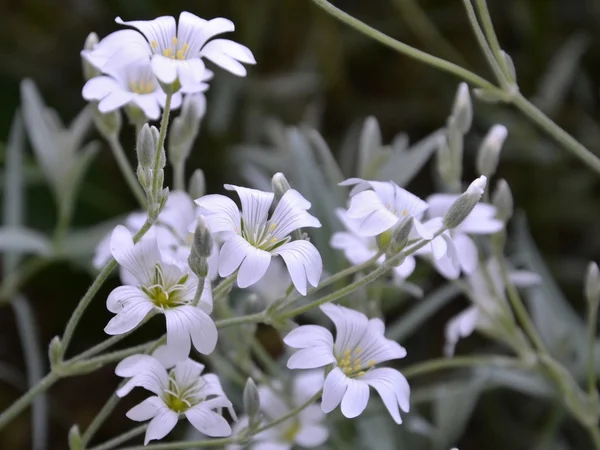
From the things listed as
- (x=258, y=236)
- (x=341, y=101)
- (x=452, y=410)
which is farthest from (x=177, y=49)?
(x=341, y=101)

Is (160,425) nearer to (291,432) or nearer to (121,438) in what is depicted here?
(121,438)

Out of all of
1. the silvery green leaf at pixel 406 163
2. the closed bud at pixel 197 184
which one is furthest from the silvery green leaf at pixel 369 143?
the closed bud at pixel 197 184

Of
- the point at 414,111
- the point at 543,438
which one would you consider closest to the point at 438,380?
the point at 543,438

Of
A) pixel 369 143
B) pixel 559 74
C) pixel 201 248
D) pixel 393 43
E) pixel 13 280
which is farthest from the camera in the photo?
pixel 559 74

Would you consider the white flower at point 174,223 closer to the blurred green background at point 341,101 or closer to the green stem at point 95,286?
the green stem at point 95,286

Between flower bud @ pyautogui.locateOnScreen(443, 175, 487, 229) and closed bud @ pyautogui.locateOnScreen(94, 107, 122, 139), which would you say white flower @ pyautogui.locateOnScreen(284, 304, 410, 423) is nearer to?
flower bud @ pyautogui.locateOnScreen(443, 175, 487, 229)

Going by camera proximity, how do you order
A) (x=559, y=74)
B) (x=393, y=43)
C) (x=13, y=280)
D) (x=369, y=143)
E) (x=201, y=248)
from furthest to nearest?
(x=559, y=74) → (x=13, y=280) → (x=369, y=143) → (x=393, y=43) → (x=201, y=248)

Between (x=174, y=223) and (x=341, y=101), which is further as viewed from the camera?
(x=341, y=101)

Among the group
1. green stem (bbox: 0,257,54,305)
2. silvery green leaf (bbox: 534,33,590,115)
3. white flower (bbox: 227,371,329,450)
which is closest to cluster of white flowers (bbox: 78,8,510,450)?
white flower (bbox: 227,371,329,450)
